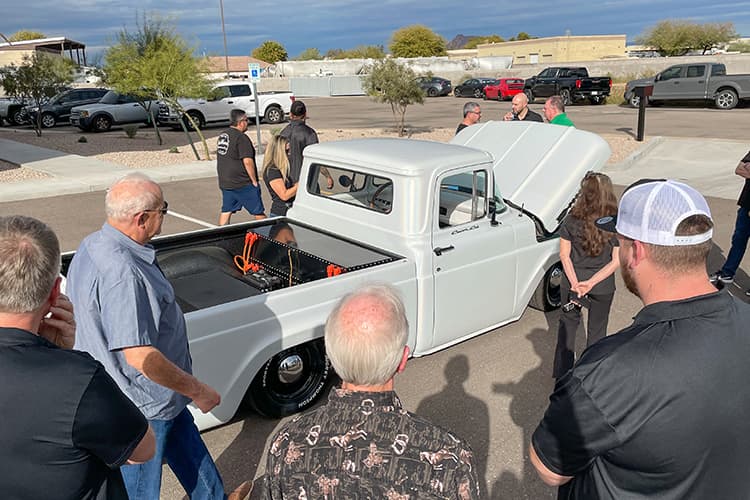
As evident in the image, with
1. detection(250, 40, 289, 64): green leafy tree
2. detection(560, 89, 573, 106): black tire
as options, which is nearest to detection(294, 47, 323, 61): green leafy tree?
detection(250, 40, 289, 64): green leafy tree

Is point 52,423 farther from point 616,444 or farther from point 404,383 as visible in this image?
point 404,383

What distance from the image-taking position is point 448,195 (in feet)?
17.9

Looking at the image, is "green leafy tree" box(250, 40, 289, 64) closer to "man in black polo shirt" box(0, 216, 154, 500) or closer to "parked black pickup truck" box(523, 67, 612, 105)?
"parked black pickup truck" box(523, 67, 612, 105)

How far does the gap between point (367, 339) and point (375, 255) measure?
2853 millimetres

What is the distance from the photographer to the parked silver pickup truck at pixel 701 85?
82.2 feet

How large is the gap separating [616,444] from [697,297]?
0.50 m

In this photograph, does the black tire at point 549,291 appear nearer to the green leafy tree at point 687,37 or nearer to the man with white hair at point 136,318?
the man with white hair at point 136,318

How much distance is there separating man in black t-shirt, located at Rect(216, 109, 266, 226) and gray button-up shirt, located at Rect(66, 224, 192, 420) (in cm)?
490

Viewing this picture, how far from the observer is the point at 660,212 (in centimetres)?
180

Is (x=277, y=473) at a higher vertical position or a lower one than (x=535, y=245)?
higher

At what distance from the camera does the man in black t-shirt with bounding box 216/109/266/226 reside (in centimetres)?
739

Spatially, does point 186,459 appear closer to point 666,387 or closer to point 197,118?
point 666,387

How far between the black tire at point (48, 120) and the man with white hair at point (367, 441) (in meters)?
26.6

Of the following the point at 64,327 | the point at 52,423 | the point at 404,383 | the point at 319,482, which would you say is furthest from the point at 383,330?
the point at 404,383
